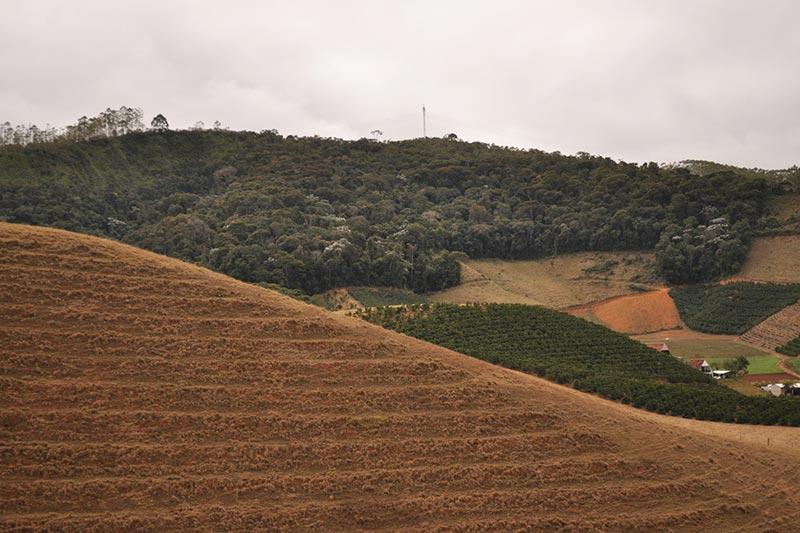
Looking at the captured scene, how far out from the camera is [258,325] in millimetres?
23125

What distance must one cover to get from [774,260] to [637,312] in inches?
690

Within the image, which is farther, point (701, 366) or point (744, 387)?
point (701, 366)

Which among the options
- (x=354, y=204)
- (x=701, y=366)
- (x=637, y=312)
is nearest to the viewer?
(x=701, y=366)

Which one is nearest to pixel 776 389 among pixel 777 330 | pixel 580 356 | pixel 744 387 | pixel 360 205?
pixel 744 387

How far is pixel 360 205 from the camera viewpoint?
3167 inches

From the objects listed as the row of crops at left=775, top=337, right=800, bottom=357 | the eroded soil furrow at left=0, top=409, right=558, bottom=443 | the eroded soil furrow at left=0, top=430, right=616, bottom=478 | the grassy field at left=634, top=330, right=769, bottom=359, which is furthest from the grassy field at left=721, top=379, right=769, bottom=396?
the eroded soil furrow at left=0, top=409, right=558, bottom=443

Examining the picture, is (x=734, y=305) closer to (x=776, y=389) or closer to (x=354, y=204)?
(x=776, y=389)

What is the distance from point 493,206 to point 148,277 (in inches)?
2692

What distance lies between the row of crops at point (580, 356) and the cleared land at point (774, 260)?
1238 inches

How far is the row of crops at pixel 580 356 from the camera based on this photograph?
95.7ft

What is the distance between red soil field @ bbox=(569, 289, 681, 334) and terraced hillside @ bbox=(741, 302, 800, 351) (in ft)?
24.2

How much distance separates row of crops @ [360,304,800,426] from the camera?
29.2m

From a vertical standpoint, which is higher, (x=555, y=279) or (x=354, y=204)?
(x=354, y=204)

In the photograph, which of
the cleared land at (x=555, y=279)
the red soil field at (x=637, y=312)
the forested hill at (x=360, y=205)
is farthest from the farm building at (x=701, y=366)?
the forested hill at (x=360, y=205)
